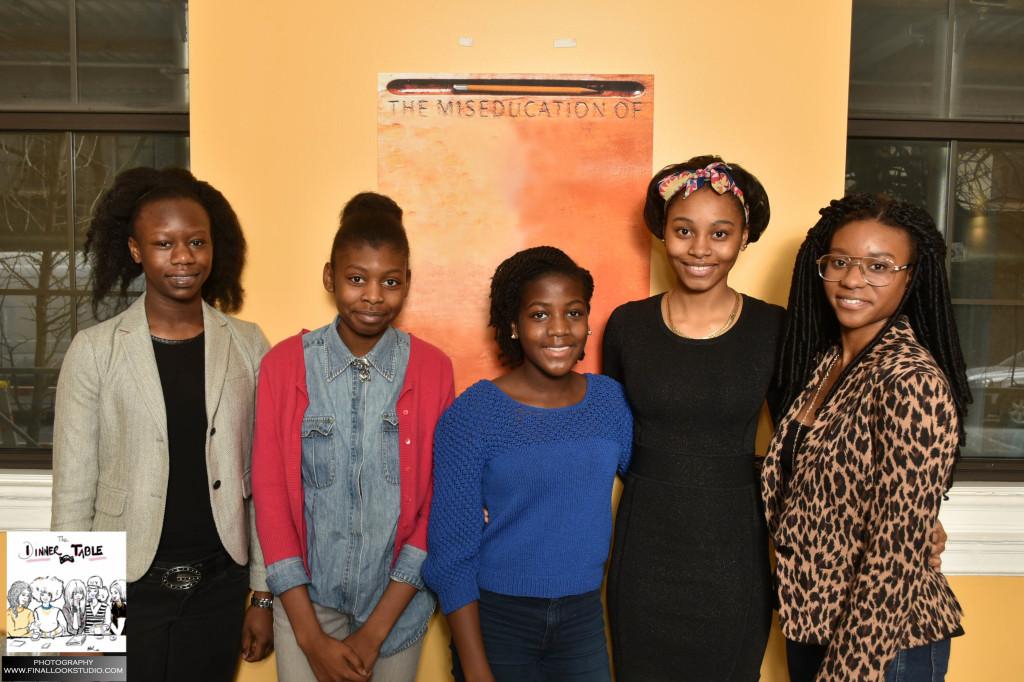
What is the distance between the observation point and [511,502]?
5.58 ft

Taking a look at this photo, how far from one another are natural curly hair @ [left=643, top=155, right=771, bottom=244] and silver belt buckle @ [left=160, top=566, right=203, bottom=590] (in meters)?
1.63

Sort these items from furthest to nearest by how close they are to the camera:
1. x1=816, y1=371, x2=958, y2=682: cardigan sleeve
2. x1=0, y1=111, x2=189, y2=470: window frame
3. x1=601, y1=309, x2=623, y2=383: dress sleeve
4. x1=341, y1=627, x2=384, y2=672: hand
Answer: x1=0, y1=111, x2=189, y2=470: window frame
x1=601, y1=309, x2=623, y2=383: dress sleeve
x1=341, y1=627, x2=384, y2=672: hand
x1=816, y1=371, x2=958, y2=682: cardigan sleeve

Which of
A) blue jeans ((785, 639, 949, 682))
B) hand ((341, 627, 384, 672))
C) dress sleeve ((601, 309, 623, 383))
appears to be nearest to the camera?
blue jeans ((785, 639, 949, 682))

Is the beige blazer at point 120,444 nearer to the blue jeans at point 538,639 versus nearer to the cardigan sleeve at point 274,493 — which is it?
the cardigan sleeve at point 274,493

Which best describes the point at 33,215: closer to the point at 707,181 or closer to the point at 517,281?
the point at 517,281

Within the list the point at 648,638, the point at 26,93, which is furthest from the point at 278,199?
the point at 648,638

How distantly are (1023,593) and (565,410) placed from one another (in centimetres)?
199

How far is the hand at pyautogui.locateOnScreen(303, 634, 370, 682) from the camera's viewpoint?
1.69m

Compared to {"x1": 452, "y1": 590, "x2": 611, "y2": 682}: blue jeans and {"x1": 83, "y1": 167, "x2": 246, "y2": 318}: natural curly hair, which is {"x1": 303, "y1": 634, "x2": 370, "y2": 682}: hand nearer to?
{"x1": 452, "y1": 590, "x2": 611, "y2": 682}: blue jeans

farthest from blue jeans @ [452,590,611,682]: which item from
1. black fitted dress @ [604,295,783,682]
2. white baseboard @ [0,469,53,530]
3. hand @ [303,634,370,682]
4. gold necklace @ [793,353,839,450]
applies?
white baseboard @ [0,469,53,530]

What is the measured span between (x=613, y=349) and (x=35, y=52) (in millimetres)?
2552

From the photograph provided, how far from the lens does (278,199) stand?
224cm

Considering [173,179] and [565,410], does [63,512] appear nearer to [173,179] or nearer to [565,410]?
[173,179]

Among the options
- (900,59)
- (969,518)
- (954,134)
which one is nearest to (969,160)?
(954,134)
